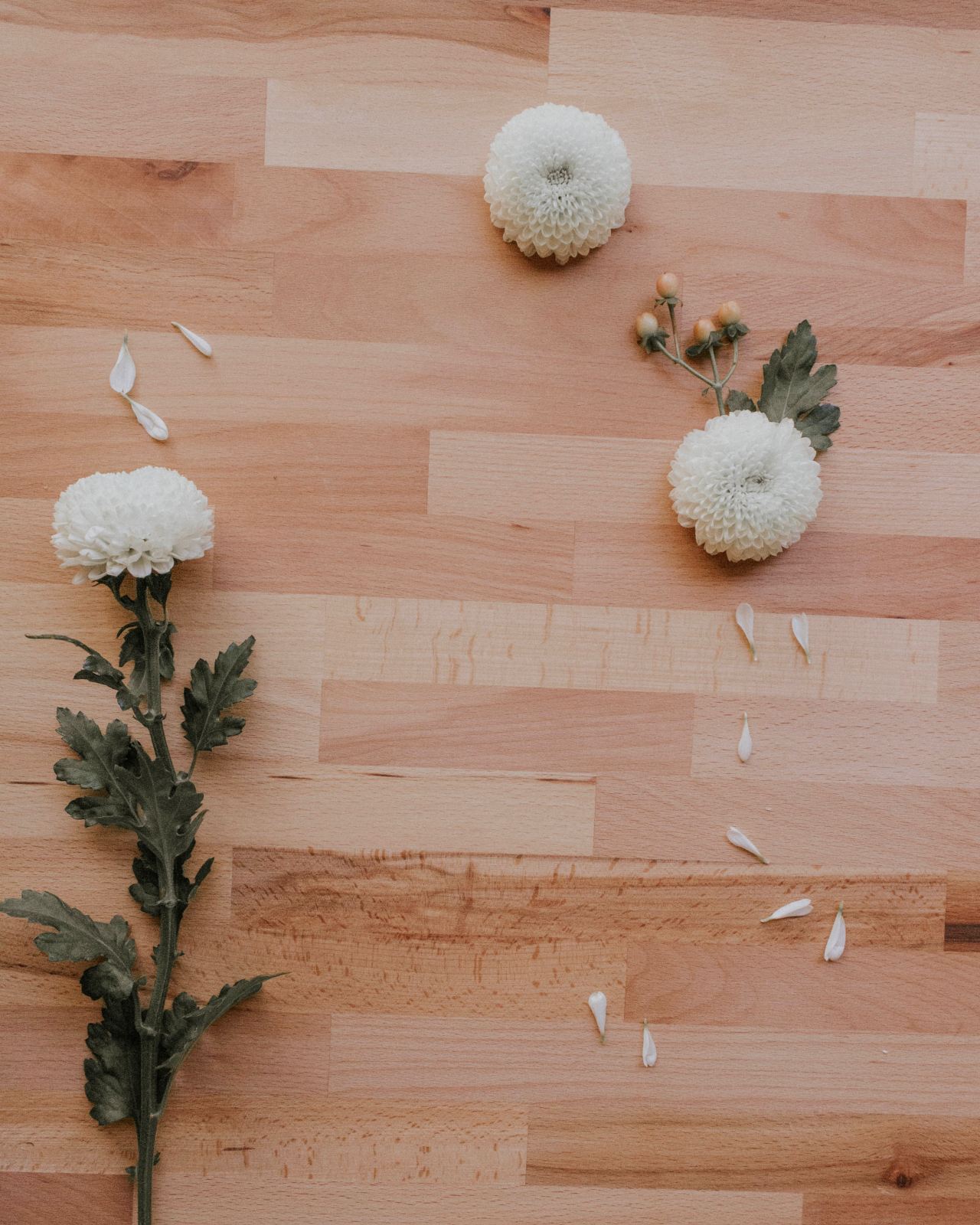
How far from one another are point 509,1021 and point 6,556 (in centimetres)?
67

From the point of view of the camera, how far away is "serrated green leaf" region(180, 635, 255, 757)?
857 millimetres

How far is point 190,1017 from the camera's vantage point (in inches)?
33.7

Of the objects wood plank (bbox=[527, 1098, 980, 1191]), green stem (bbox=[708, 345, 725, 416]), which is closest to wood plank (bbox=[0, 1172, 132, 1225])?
wood plank (bbox=[527, 1098, 980, 1191])

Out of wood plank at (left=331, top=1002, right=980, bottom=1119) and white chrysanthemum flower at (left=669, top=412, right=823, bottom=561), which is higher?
white chrysanthemum flower at (left=669, top=412, right=823, bottom=561)

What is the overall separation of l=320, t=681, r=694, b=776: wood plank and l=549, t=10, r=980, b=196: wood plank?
0.53m

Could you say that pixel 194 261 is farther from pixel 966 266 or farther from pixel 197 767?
pixel 966 266

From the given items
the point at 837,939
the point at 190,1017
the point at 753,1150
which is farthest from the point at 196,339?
the point at 753,1150

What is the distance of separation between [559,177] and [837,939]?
30.8 inches

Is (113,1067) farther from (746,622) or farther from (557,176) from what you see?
(557,176)

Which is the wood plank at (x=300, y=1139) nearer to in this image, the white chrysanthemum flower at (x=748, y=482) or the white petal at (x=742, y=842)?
the white petal at (x=742, y=842)

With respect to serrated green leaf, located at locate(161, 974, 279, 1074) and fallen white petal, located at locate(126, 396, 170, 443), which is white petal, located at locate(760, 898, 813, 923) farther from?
fallen white petal, located at locate(126, 396, 170, 443)

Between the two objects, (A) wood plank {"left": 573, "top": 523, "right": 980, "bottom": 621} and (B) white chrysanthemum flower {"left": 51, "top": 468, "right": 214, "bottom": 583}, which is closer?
(B) white chrysanthemum flower {"left": 51, "top": 468, "right": 214, "bottom": 583}

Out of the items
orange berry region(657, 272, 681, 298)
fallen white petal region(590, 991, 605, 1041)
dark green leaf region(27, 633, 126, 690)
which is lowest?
fallen white petal region(590, 991, 605, 1041)

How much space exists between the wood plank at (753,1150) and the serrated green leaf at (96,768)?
50 cm
